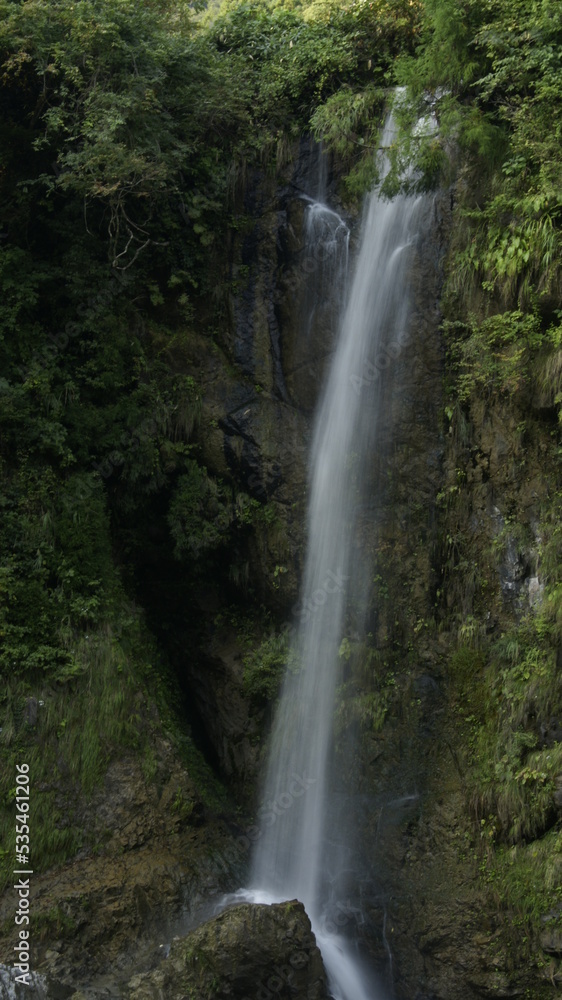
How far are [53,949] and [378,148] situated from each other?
912 centimetres

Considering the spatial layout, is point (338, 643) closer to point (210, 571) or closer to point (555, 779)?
point (210, 571)

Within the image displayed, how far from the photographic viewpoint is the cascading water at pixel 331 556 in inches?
316

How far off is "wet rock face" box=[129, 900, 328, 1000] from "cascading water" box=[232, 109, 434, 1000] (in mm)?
A: 1435

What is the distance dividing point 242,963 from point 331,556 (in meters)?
4.21

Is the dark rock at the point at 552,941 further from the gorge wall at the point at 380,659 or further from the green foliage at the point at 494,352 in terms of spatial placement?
the green foliage at the point at 494,352

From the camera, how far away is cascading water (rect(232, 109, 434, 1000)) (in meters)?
8.04

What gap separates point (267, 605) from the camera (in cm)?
916

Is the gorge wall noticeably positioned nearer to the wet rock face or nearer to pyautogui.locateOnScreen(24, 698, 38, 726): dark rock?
the wet rock face

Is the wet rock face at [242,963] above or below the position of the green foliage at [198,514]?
below

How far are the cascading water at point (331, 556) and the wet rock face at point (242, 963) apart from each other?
144 cm

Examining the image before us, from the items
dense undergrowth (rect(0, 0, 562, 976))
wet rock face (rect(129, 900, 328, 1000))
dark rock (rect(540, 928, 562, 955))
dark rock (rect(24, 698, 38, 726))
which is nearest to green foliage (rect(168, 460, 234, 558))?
dense undergrowth (rect(0, 0, 562, 976))

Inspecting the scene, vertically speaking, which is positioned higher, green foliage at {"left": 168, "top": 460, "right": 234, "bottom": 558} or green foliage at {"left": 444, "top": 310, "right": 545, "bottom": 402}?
green foliage at {"left": 444, "top": 310, "right": 545, "bottom": 402}

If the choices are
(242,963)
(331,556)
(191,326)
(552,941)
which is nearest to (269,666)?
(331,556)

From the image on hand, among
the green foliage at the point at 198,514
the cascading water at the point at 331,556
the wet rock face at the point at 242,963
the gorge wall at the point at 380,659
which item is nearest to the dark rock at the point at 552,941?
the gorge wall at the point at 380,659
